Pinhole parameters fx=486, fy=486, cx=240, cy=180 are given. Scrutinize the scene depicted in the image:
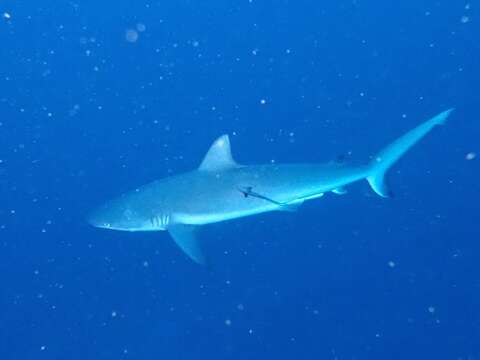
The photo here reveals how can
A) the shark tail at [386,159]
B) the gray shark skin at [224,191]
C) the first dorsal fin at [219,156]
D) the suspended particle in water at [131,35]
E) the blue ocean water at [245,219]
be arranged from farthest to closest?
1. the suspended particle in water at [131,35]
2. the blue ocean water at [245,219]
3. the shark tail at [386,159]
4. the first dorsal fin at [219,156]
5. the gray shark skin at [224,191]

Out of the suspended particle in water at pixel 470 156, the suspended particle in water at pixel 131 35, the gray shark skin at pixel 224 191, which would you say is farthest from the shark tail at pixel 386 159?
the suspended particle in water at pixel 131 35

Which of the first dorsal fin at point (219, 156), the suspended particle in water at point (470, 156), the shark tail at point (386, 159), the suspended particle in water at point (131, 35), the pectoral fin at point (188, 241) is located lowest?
the pectoral fin at point (188, 241)

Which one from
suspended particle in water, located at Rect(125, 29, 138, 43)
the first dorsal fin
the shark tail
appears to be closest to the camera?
the first dorsal fin

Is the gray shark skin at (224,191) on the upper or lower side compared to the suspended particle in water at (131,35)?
lower

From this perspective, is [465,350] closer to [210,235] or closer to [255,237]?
[255,237]

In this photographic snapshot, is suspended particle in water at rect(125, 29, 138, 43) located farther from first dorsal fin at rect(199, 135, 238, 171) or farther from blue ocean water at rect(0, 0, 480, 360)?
first dorsal fin at rect(199, 135, 238, 171)

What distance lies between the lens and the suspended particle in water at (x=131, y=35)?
19.1 metres

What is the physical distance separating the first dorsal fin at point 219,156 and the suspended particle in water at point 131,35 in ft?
49.1

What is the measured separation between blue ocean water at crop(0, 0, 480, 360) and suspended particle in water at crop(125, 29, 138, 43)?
6cm

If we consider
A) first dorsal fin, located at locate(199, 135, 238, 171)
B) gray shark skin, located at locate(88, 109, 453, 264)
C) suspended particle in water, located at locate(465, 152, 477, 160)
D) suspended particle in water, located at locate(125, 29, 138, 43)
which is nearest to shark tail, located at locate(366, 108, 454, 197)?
gray shark skin, located at locate(88, 109, 453, 264)

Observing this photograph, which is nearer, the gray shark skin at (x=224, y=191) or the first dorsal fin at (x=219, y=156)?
the gray shark skin at (x=224, y=191)

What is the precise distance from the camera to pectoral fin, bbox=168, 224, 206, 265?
5746mm

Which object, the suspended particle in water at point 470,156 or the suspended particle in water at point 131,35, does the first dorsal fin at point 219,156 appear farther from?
the suspended particle in water at point 131,35

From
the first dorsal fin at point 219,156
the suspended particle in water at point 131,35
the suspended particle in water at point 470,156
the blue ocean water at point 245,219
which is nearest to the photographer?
the first dorsal fin at point 219,156
